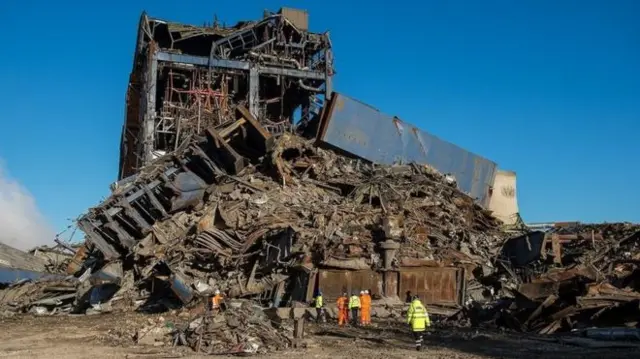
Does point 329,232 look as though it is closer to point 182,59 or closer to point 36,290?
point 36,290

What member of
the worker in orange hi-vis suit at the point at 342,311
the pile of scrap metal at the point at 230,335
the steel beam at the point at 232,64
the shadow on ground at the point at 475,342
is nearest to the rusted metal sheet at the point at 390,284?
the worker in orange hi-vis suit at the point at 342,311

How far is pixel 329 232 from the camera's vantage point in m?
18.6

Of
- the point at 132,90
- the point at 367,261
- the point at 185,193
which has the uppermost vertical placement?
the point at 132,90

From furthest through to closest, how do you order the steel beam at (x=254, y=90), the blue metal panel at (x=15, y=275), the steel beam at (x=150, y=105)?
the steel beam at (x=254, y=90), the steel beam at (x=150, y=105), the blue metal panel at (x=15, y=275)

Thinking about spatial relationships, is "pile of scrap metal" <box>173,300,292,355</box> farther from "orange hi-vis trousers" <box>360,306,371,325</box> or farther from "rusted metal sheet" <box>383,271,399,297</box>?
"rusted metal sheet" <box>383,271,399,297</box>

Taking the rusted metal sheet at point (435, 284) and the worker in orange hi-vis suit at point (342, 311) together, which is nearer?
the worker in orange hi-vis suit at point (342, 311)

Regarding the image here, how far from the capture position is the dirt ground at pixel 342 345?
10.7 m

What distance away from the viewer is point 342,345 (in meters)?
12.2

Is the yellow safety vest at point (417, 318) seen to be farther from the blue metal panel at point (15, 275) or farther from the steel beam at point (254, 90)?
the steel beam at point (254, 90)

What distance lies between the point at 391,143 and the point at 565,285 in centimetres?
1288

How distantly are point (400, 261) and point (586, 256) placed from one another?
697 centimetres

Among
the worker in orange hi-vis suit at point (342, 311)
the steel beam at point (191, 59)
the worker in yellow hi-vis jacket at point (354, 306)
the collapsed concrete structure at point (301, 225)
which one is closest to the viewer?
the worker in yellow hi-vis jacket at point (354, 306)

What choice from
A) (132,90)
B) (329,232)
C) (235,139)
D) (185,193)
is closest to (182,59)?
(132,90)

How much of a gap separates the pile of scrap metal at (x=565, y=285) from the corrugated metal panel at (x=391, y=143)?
6663mm
